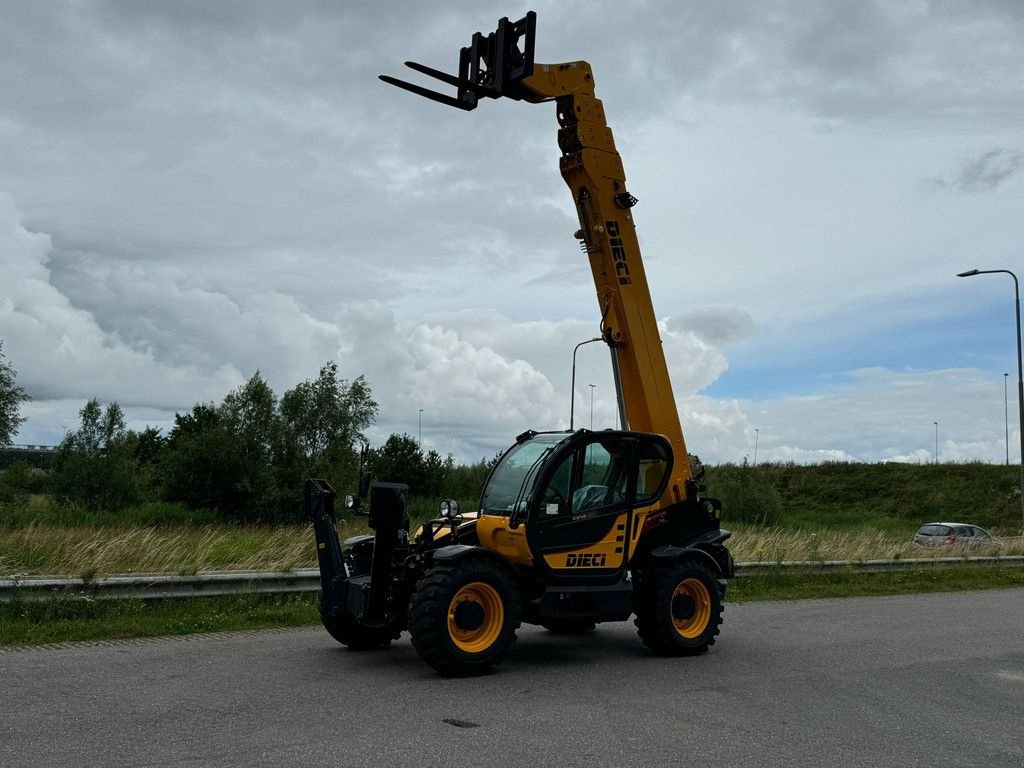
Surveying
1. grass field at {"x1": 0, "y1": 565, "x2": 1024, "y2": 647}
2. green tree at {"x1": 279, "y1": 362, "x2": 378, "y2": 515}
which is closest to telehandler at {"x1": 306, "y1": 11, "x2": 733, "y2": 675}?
grass field at {"x1": 0, "y1": 565, "x2": 1024, "y2": 647}

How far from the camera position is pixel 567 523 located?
33.3ft

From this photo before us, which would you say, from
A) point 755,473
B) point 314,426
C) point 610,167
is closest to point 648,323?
point 610,167

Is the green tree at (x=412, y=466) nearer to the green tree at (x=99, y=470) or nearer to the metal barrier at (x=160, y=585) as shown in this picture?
the green tree at (x=99, y=470)

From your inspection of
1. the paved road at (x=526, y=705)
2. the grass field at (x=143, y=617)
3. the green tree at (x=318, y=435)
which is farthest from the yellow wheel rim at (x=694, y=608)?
the green tree at (x=318, y=435)

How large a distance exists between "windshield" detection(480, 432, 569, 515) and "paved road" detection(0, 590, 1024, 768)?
5.09 ft

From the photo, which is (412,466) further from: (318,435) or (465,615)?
(465,615)

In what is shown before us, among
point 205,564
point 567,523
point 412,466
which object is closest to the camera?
point 567,523

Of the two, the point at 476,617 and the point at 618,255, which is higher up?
the point at 618,255

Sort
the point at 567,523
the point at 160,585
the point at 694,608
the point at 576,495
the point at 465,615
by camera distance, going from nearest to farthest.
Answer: the point at 465,615 → the point at 567,523 → the point at 576,495 → the point at 694,608 → the point at 160,585

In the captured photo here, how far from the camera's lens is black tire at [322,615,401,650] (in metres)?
10.4

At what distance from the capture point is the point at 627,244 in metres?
12.0

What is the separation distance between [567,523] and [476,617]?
4.47 ft

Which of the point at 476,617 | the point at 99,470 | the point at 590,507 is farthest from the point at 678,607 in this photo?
the point at 99,470

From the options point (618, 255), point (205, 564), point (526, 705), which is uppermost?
point (618, 255)
